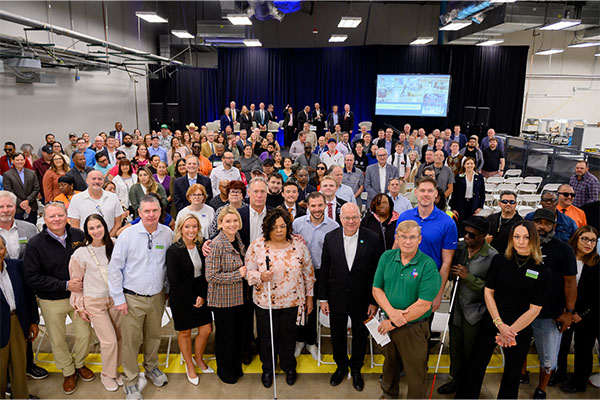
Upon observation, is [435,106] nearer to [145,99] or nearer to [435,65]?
[435,65]

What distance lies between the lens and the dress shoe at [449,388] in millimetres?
3377

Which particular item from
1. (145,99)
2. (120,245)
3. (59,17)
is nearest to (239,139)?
(59,17)

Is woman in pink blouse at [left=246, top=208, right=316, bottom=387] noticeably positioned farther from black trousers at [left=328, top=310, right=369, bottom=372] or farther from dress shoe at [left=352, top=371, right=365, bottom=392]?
dress shoe at [left=352, top=371, right=365, bottom=392]

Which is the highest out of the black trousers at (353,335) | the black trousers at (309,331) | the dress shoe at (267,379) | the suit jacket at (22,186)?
the suit jacket at (22,186)

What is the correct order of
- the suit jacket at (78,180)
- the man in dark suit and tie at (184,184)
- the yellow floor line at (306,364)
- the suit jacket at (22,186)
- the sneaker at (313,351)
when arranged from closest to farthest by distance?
the yellow floor line at (306,364)
the sneaker at (313,351)
the man in dark suit and tie at (184,184)
the suit jacket at (78,180)
the suit jacket at (22,186)

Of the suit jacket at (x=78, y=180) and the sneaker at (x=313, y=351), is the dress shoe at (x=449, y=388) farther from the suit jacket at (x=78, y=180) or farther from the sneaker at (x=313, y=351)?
the suit jacket at (x=78, y=180)

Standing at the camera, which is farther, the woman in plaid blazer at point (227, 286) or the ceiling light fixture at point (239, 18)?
the ceiling light fixture at point (239, 18)

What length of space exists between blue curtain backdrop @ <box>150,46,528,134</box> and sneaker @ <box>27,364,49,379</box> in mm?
15065

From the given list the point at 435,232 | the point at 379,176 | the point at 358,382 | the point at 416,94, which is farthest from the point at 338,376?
the point at 416,94

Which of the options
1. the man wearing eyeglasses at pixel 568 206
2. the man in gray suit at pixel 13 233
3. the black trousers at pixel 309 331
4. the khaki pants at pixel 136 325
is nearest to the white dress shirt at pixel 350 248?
the black trousers at pixel 309 331

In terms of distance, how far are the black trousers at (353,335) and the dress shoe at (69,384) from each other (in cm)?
223

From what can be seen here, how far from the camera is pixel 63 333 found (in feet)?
11.0

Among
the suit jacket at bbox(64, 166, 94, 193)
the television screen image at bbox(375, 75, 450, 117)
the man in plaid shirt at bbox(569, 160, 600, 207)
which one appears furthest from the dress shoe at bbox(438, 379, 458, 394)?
the television screen image at bbox(375, 75, 450, 117)

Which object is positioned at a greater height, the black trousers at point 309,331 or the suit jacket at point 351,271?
the suit jacket at point 351,271
